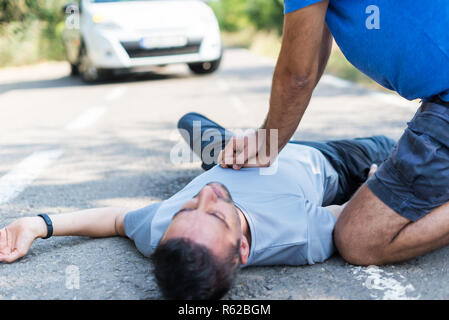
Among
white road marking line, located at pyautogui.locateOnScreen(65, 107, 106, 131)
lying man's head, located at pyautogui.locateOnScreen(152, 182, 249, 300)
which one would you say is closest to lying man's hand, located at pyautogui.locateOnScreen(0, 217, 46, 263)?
lying man's head, located at pyautogui.locateOnScreen(152, 182, 249, 300)

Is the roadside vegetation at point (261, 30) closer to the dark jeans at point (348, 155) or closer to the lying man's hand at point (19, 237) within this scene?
the dark jeans at point (348, 155)

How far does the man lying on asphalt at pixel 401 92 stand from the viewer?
7.61 ft

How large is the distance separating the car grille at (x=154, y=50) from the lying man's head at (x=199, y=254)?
7912 millimetres

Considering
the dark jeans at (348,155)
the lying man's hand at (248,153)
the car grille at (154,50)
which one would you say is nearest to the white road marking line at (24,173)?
the dark jeans at (348,155)

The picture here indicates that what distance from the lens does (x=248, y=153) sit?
2.70 meters

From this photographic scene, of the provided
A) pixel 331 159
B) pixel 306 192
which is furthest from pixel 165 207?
pixel 331 159

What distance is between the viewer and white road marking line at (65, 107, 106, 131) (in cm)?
631

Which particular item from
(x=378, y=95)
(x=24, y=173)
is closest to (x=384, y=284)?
(x=24, y=173)

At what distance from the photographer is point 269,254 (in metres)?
2.49

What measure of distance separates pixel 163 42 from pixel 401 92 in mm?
7867

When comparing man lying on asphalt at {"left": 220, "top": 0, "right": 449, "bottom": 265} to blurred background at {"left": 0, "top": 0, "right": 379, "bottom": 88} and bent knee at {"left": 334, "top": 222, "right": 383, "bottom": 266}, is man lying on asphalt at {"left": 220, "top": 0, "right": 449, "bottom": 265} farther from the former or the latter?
blurred background at {"left": 0, "top": 0, "right": 379, "bottom": 88}

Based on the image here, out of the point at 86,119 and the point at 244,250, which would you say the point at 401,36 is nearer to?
the point at 244,250
